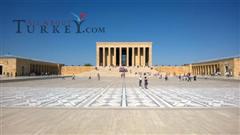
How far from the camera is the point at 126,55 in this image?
3103 inches

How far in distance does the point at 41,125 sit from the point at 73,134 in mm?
1160

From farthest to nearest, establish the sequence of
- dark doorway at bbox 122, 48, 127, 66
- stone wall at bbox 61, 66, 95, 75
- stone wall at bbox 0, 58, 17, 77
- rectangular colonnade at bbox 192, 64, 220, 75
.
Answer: stone wall at bbox 61, 66, 95, 75, dark doorway at bbox 122, 48, 127, 66, rectangular colonnade at bbox 192, 64, 220, 75, stone wall at bbox 0, 58, 17, 77

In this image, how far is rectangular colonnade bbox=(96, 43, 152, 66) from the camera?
76819mm

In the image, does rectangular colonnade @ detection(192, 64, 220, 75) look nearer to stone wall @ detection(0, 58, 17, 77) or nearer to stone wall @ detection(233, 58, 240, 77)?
stone wall @ detection(233, 58, 240, 77)

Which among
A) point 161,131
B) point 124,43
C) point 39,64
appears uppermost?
point 124,43

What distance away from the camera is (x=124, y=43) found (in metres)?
76.6

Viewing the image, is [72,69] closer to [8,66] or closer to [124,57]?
A: [124,57]

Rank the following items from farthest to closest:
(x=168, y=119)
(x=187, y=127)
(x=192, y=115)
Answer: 1. (x=192, y=115)
2. (x=168, y=119)
3. (x=187, y=127)

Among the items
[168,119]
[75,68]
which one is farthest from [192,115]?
[75,68]

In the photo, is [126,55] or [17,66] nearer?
[17,66]

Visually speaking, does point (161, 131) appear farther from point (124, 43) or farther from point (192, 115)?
point (124, 43)

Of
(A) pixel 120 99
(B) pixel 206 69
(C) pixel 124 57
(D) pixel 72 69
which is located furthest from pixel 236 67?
(D) pixel 72 69

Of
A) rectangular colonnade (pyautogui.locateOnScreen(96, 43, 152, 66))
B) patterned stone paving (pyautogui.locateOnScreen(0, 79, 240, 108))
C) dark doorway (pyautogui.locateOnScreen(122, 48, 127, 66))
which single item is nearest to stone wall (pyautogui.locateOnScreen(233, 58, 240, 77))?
rectangular colonnade (pyautogui.locateOnScreen(96, 43, 152, 66))

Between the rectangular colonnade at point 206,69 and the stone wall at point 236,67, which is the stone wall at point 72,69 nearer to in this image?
the rectangular colonnade at point 206,69
